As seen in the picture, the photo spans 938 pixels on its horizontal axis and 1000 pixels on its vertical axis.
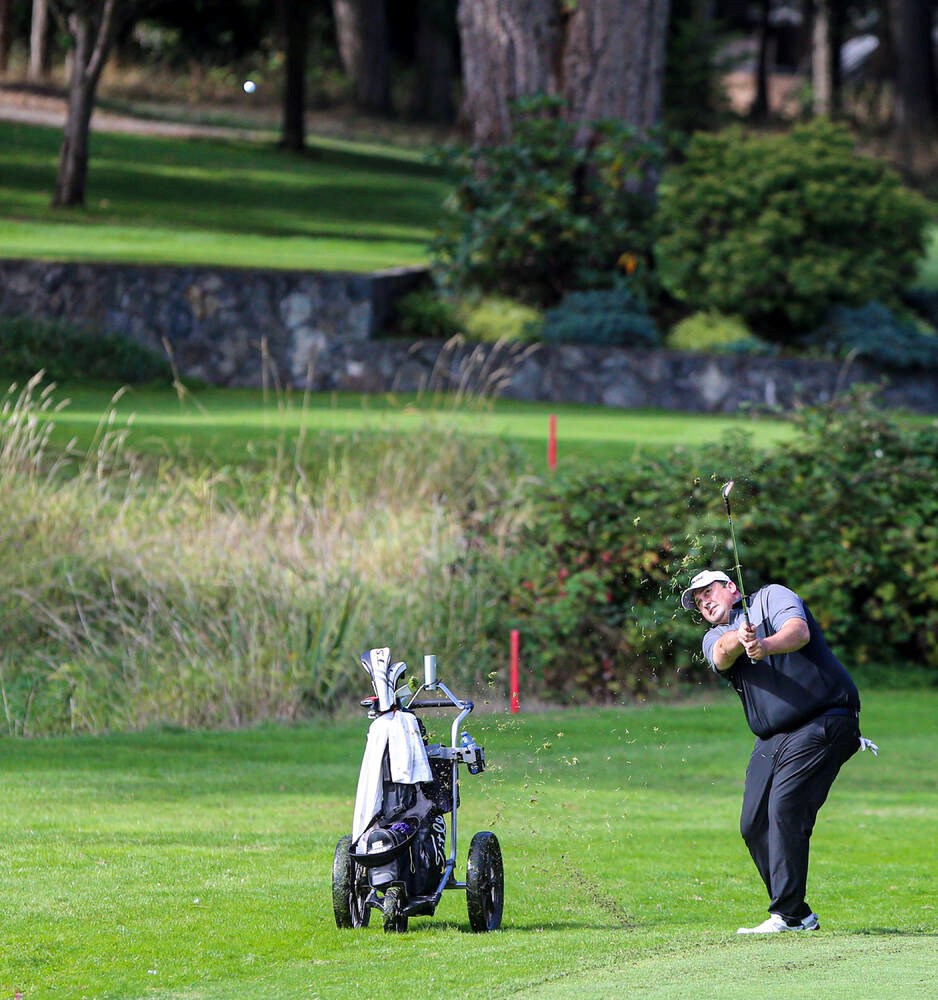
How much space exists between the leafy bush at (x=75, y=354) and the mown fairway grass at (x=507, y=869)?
9.36 m

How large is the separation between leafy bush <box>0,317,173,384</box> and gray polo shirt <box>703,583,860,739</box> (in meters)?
15.7

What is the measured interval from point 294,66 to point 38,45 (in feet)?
30.1

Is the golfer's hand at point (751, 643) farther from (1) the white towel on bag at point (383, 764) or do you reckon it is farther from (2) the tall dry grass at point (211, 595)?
(2) the tall dry grass at point (211, 595)

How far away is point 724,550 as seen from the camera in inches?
621

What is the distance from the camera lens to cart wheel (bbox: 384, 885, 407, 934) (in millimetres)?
6578

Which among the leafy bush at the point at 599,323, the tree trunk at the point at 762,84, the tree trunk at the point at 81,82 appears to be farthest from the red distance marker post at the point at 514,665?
the tree trunk at the point at 762,84

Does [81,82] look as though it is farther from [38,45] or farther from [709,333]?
[38,45]

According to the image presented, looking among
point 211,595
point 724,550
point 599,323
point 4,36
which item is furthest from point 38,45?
point 211,595

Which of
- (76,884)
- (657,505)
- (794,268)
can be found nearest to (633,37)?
(794,268)

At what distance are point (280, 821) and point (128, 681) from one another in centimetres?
369

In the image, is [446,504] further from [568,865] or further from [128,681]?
[568,865]

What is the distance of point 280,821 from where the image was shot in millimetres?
10250

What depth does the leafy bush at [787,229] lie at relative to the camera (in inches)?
944

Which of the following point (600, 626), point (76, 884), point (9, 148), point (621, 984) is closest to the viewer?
point (621, 984)
